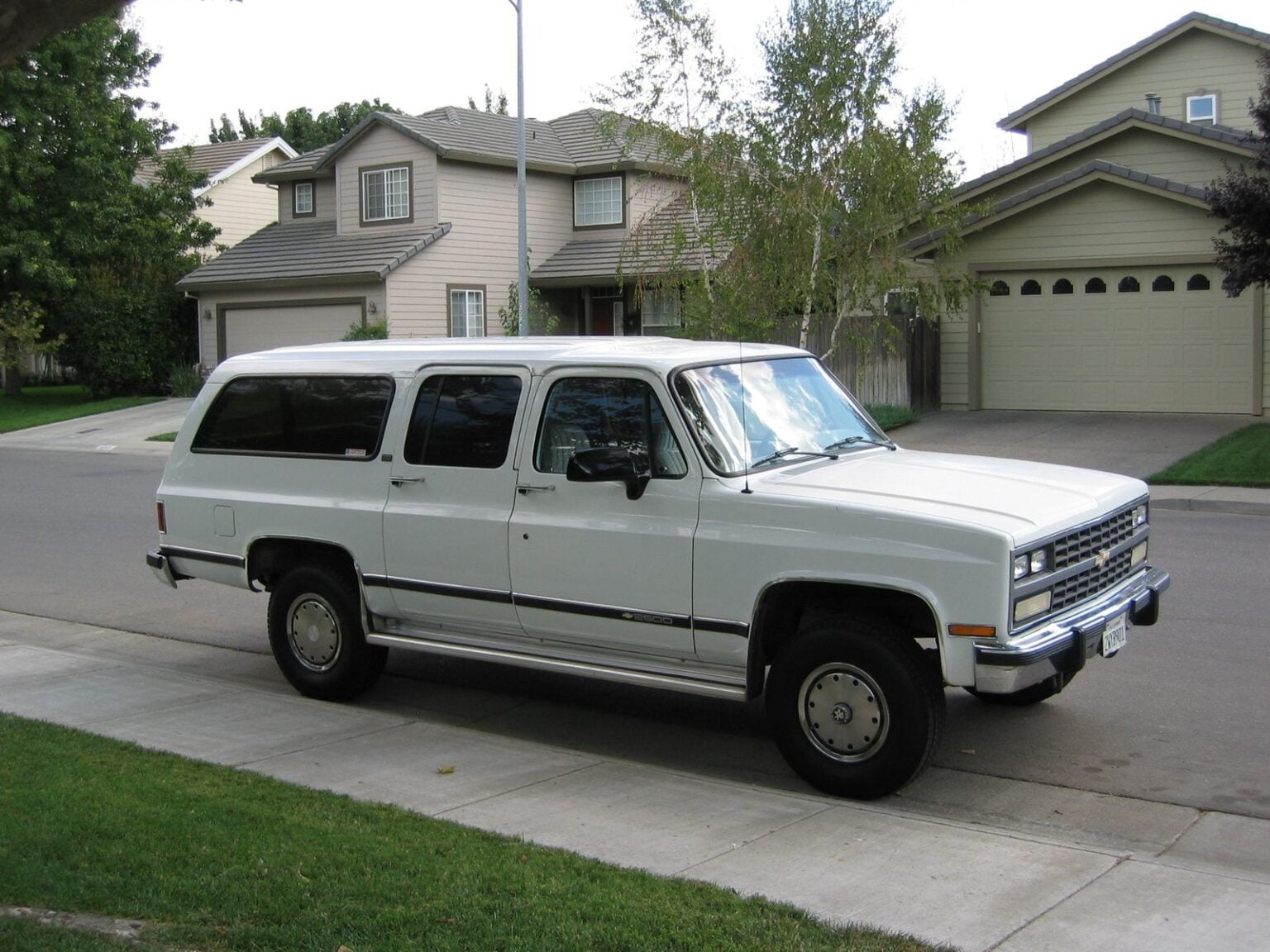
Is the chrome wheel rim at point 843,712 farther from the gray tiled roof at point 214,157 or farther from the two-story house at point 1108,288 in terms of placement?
the gray tiled roof at point 214,157

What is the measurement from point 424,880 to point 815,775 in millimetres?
2067

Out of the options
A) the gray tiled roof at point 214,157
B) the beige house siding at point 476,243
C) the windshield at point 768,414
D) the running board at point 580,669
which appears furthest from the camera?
the gray tiled roof at point 214,157

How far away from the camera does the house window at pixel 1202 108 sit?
30453 millimetres

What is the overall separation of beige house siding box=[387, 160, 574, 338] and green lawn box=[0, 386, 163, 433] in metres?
7.52

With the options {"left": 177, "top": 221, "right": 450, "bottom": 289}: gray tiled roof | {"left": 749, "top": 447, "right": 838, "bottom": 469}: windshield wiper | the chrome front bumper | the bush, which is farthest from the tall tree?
{"left": 177, "top": 221, "right": 450, "bottom": 289}: gray tiled roof

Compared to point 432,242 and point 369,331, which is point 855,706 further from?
point 432,242

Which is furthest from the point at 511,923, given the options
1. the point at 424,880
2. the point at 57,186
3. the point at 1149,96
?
the point at 57,186

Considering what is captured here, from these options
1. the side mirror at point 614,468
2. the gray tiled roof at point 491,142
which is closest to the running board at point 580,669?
the side mirror at point 614,468

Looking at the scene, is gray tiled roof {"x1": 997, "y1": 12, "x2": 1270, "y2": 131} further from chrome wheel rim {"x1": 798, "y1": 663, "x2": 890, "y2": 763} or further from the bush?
chrome wheel rim {"x1": 798, "y1": 663, "x2": 890, "y2": 763}

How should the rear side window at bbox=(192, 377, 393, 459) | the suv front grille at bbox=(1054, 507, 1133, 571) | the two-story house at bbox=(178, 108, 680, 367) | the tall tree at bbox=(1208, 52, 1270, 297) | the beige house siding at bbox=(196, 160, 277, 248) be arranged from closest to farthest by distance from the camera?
the suv front grille at bbox=(1054, 507, 1133, 571), the rear side window at bbox=(192, 377, 393, 459), the tall tree at bbox=(1208, 52, 1270, 297), the two-story house at bbox=(178, 108, 680, 367), the beige house siding at bbox=(196, 160, 277, 248)

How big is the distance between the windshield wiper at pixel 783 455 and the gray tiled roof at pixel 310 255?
85.5ft

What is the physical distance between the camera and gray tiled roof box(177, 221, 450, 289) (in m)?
32.3

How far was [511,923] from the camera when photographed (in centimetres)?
436

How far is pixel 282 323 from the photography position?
1371 inches
